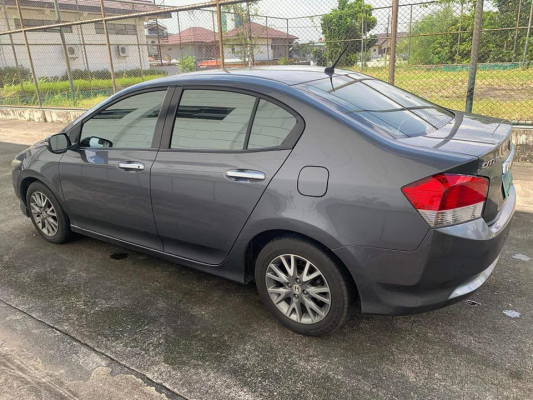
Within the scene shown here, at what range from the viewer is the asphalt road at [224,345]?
226 cm

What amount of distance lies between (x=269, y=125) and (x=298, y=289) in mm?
1000

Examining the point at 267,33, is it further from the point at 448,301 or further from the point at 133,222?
the point at 448,301

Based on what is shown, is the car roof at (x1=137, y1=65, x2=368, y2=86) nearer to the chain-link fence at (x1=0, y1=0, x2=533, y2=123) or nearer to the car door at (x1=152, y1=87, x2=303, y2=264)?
the car door at (x1=152, y1=87, x2=303, y2=264)

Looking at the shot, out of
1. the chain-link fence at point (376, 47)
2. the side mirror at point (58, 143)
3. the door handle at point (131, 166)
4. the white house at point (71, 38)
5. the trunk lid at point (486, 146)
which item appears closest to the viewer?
the trunk lid at point (486, 146)

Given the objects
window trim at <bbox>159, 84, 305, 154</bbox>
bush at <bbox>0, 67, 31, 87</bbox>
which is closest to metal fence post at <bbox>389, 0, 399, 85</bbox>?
window trim at <bbox>159, 84, 305, 154</bbox>

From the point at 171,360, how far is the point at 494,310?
2.09 m

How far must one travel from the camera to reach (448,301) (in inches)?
89.5

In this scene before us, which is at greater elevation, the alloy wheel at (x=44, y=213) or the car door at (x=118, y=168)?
the car door at (x=118, y=168)

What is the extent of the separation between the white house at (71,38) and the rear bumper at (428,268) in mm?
22532

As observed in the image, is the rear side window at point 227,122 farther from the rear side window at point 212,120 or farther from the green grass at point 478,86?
the green grass at point 478,86

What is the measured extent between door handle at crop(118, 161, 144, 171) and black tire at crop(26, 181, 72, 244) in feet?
3.51

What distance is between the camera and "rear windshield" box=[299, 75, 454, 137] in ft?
8.34

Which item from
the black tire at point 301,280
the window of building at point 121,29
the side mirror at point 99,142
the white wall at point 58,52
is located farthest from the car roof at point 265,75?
the window of building at point 121,29

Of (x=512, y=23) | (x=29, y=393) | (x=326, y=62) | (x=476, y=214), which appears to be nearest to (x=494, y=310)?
(x=476, y=214)
